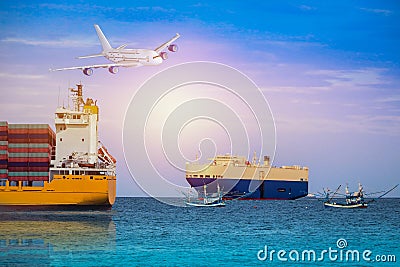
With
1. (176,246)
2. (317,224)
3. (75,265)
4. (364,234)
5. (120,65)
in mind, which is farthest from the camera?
(317,224)

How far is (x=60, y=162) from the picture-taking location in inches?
2105

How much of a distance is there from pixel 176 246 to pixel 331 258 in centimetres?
786

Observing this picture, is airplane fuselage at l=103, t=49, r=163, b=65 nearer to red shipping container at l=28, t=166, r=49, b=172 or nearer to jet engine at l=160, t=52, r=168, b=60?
jet engine at l=160, t=52, r=168, b=60

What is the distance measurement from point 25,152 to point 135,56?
13440mm

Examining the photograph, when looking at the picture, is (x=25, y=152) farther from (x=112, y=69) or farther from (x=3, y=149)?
(x=112, y=69)

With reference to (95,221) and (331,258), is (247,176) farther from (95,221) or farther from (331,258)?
(331,258)

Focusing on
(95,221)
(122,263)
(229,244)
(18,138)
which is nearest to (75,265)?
(122,263)

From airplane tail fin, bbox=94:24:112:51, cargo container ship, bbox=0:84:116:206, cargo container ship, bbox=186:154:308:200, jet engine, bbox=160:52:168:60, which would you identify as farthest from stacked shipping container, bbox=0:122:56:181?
cargo container ship, bbox=186:154:308:200

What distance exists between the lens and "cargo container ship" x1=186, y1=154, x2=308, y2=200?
9688 centimetres

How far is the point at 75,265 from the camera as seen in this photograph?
26453 millimetres

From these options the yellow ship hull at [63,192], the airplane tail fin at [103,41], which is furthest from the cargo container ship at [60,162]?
the airplane tail fin at [103,41]

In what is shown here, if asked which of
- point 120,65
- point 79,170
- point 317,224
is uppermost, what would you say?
point 120,65

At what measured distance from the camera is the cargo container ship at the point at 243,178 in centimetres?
9688

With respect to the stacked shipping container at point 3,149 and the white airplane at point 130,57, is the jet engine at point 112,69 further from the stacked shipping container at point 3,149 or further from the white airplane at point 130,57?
the stacked shipping container at point 3,149
